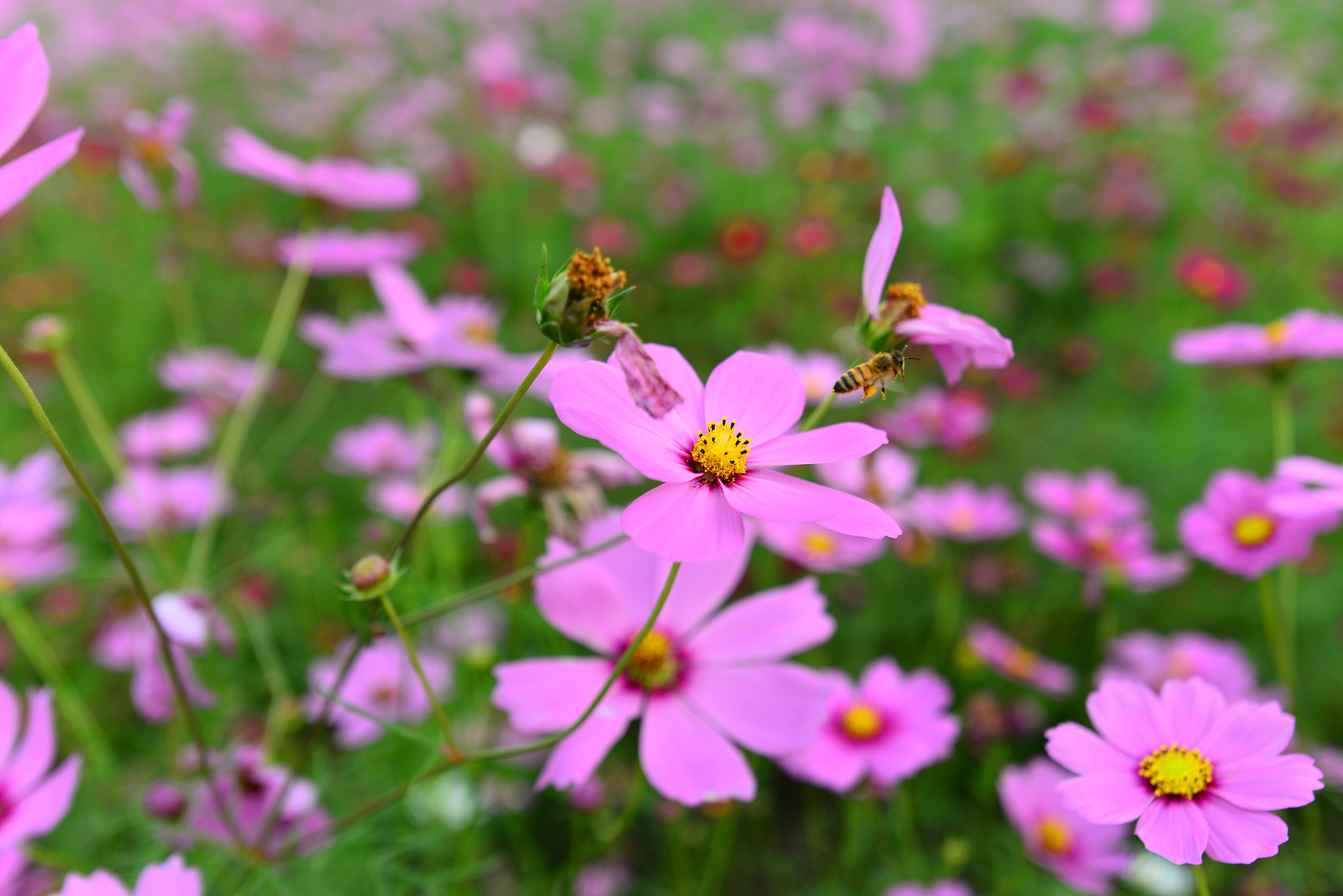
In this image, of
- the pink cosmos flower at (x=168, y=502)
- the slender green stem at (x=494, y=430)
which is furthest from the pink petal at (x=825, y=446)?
the pink cosmos flower at (x=168, y=502)

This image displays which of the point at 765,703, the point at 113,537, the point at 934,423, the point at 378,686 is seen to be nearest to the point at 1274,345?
the point at 934,423

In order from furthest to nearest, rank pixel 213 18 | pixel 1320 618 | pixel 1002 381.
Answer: pixel 213 18 → pixel 1002 381 → pixel 1320 618

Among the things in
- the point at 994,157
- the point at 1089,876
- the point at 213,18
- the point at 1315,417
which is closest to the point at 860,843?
the point at 1089,876

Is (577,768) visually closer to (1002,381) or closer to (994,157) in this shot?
(1002,381)

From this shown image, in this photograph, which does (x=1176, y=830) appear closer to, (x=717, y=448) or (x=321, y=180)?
(x=717, y=448)

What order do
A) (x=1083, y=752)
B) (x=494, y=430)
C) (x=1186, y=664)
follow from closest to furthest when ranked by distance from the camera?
(x=494, y=430), (x=1083, y=752), (x=1186, y=664)
